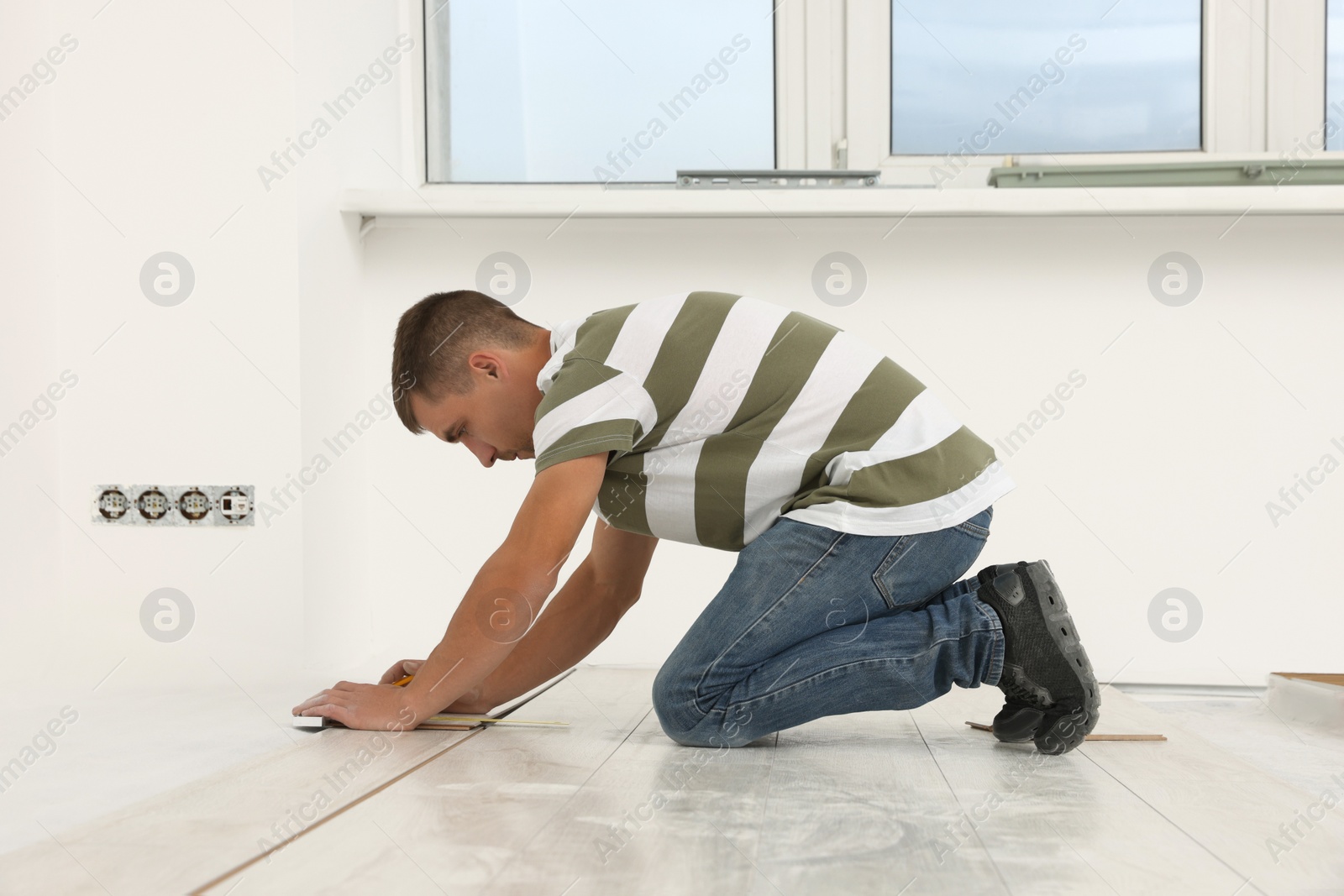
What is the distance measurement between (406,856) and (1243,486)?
1540mm

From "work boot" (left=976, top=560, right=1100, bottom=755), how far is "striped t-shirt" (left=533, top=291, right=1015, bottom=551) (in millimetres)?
92

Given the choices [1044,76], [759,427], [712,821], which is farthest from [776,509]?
[1044,76]

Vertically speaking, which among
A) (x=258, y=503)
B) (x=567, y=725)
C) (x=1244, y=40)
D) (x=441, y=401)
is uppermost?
(x=1244, y=40)

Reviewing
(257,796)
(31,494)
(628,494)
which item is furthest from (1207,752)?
(31,494)

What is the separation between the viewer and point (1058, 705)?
0.98 metres

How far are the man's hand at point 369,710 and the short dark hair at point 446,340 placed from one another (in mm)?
304

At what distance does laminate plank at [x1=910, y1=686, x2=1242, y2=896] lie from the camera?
62 centimetres

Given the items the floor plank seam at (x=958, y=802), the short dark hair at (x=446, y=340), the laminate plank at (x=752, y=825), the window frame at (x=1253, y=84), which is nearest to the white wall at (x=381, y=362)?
the window frame at (x=1253, y=84)

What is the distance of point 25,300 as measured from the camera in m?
1.52

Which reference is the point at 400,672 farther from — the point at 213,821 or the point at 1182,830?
the point at 1182,830

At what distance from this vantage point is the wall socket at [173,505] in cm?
153

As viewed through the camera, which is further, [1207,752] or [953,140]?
[953,140]

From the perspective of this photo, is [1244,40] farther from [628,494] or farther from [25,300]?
[25,300]

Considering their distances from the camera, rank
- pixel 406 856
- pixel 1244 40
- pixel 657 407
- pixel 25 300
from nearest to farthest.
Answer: pixel 406 856
pixel 657 407
pixel 25 300
pixel 1244 40
